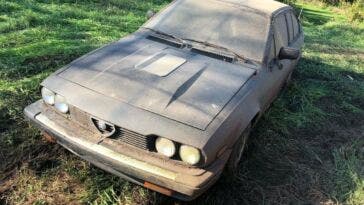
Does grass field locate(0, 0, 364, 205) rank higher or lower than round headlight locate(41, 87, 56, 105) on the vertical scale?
lower

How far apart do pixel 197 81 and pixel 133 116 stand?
81cm

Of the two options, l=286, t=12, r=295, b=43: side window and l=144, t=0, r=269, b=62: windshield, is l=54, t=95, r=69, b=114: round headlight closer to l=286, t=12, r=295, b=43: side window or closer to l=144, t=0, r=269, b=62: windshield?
l=144, t=0, r=269, b=62: windshield

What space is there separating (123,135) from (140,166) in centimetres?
30

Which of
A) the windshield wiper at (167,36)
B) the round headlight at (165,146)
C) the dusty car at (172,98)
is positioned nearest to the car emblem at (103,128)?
the dusty car at (172,98)

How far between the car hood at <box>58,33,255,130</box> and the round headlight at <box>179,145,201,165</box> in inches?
7.6

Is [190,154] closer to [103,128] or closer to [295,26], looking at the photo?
[103,128]

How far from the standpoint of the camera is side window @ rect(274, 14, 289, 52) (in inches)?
204

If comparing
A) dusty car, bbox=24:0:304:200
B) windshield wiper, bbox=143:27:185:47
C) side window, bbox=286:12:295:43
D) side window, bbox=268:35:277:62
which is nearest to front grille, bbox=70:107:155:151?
dusty car, bbox=24:0:304:200

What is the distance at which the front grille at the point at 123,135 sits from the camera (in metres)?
3.45

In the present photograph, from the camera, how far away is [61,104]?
12.5ft

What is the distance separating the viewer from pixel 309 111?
245 inches

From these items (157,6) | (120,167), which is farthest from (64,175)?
(157,6)

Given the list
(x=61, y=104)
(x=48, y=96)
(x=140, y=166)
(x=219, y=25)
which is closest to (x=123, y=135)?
(x=140, y=166)

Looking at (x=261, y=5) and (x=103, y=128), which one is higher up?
(x=261, y=5)
